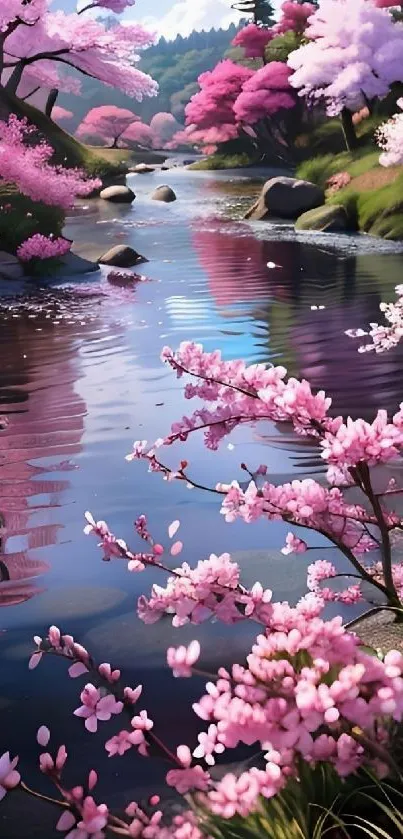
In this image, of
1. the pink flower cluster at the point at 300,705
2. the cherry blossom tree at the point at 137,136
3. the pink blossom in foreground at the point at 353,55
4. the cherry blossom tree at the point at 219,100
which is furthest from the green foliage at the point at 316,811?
the cherry blossom tree at the point at 137,136

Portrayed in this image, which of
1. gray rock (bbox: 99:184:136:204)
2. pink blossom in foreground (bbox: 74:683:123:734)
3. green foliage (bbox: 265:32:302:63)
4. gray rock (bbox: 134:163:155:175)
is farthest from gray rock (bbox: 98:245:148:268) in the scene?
gray rock (bbox: 134:163:155:175)

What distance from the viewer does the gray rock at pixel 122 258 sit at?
38.5 feet

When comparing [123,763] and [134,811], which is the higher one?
[134,811]

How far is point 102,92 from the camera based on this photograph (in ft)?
160

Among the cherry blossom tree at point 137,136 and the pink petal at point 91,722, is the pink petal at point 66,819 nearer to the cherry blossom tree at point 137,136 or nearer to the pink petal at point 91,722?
the pink petal at point 91,722

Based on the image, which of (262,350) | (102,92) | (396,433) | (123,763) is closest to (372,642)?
(123,763)

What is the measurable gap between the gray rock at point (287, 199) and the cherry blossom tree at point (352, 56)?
147 inches

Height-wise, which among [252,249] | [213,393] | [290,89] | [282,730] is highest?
[290,89]

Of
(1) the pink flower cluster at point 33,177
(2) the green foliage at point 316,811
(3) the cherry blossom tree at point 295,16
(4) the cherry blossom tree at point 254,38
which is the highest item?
(3) the cherry blossom tree at point 295,16

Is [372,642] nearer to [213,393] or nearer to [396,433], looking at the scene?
[213,393]

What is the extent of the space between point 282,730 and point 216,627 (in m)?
1.79

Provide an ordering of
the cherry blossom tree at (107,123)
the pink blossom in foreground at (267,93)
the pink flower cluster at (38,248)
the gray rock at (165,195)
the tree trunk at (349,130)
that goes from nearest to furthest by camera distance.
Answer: the pink flower cluster at (38,248) → the tree trunk at (349,130) → the gray rock at (165,195) → the pink blossom in foreground at (267,93) → the cherry blossom tree at (107,123)

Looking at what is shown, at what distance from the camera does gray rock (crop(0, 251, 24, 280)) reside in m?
10.7

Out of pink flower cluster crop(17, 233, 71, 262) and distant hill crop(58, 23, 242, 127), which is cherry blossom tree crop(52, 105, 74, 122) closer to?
distant hill crop(58, 23, 242, 127)
